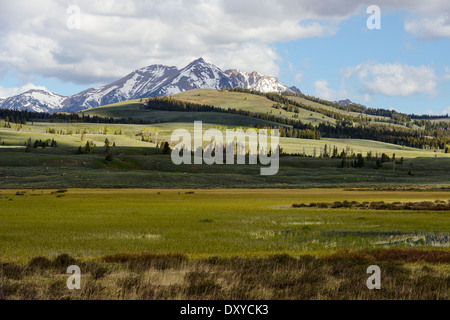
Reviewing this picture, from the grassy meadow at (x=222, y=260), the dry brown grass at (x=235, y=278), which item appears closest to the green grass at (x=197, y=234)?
the grassy meadow at (x=222, y=260)

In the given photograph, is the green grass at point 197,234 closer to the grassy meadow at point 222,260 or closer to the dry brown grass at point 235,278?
the grassy meadow at point 222,260

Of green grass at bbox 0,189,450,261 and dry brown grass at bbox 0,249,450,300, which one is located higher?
dry brown grass at bbox 0,249,450,300

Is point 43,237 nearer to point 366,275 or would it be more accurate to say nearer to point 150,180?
point 366,275

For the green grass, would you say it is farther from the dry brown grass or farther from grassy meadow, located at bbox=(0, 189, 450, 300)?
the dry brown grass

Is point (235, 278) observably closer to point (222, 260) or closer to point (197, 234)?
point (222, 260)

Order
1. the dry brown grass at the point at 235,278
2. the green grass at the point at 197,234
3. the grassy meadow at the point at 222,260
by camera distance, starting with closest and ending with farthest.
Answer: the dry brown grass at the point at 235,278
the grassy meadow at the point at 222,260
the green grass at the point at 197,234

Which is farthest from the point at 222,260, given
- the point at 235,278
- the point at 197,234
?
the point at 197,234

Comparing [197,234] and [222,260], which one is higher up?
[222,260]

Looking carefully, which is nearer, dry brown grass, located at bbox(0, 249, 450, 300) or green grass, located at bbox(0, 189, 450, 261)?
dry brown grass, located at bbox(0, 249, 450, 300)

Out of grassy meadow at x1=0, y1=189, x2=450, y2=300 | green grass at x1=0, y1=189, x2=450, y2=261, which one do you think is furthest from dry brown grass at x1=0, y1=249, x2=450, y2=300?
green grass at x1=0, y1=189, x2=450, y2=261

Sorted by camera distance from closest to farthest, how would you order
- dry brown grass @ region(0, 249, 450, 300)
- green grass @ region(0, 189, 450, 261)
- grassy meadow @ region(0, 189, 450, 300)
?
dry brown grass @ region(0, 249, 450, 300), grassy meadow @ region(0, 189, 450, 300), green grass @ region(0, 189, 450, 261)
